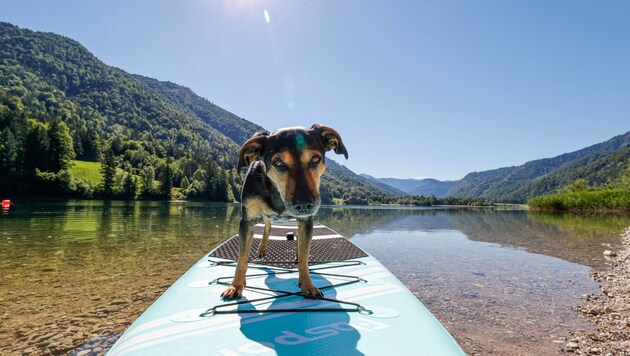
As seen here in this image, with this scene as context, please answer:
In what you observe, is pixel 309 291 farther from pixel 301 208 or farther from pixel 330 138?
pixel 330 138

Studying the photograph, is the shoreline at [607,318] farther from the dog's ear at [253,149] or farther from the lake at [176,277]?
the dog's ear at [253,149]

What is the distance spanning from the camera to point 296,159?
3523 millimetres

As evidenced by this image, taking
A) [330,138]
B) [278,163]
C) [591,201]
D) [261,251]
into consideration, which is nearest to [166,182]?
[261,251]

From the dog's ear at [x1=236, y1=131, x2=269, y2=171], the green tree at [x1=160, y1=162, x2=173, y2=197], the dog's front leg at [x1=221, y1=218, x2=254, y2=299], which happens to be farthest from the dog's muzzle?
the green tree at [x1=160, y1=162, x2=173, y2=197]

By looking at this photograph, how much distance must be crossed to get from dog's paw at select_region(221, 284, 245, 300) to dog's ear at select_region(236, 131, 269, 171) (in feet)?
5.43

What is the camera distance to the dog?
334 centimetres

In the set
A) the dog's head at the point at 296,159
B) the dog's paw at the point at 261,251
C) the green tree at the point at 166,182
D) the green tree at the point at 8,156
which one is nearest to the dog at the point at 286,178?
the dog's head at the point at 296,159

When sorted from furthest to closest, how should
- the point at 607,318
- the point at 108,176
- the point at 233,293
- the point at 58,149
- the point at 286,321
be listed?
the point at 108,176, the point at 58,149, the point at 607,318, the point at 233,293, the point at 286,321

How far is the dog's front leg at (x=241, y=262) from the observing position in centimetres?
427

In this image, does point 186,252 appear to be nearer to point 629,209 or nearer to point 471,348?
point 471,348

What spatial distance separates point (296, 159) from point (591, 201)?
8332cm

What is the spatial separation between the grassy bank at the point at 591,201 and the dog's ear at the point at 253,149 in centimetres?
7629

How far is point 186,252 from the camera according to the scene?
14.5 metres

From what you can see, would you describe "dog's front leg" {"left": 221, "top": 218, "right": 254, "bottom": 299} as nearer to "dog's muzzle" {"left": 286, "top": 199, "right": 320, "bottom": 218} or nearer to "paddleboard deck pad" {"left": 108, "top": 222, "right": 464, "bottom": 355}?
"paddleboard deck pad" {"left": 108, "top": 222, "right": 464, "bottom": 355}
